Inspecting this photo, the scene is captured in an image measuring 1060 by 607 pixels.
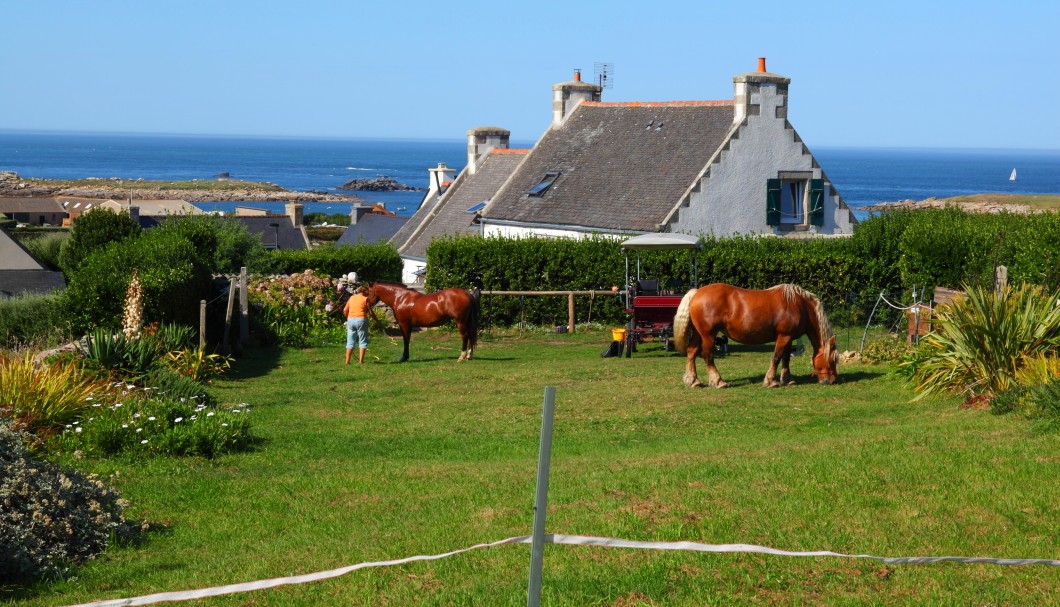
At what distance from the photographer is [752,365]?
2228 centimetres

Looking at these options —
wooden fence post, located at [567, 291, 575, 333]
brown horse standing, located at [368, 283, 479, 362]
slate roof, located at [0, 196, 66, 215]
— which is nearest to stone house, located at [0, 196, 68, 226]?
slate roof, located at [0, 196, 66, 215]

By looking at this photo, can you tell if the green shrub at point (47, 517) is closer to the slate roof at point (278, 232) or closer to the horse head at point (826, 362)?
the horse head at point (826, 362)

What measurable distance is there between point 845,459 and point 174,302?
1453 centimetres

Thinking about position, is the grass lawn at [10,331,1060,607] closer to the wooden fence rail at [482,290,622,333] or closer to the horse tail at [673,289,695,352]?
the horse tail at [673,289,695,352]

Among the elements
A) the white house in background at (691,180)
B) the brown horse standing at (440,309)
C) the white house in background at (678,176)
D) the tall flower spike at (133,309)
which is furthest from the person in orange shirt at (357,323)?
the white house in background at (678,176)

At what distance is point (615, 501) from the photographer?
999cm

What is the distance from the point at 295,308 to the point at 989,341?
17.5 metres

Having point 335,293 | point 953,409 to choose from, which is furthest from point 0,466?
point 335,293

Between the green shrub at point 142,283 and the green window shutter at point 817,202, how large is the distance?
19.6 m

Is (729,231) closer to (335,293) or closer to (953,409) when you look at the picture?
(335,293)

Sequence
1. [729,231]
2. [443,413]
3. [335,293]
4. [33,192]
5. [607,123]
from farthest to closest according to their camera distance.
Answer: [33,192], [607,123], [729,231], [335,293], [443,413]

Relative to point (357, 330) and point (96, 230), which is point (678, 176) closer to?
point (357, 330)

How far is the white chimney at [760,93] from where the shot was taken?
3453cm

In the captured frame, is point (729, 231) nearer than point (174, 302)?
No
